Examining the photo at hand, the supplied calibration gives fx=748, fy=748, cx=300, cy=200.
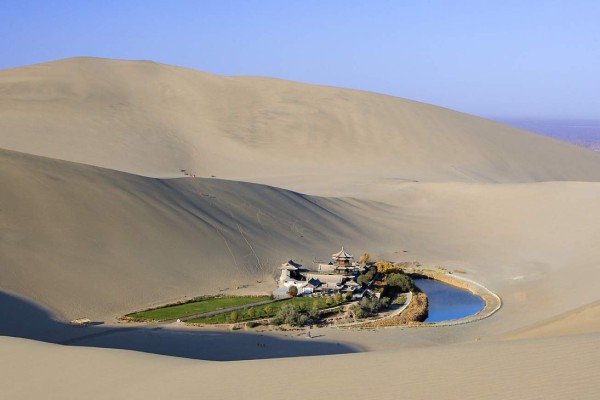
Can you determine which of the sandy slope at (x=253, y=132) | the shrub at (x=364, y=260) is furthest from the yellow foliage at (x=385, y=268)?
the sandy slope at (x=253, y=132)

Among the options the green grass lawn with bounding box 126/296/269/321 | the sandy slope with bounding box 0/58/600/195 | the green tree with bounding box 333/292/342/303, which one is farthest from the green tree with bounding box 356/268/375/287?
the sandy slope with bounding box 0/58/600/195

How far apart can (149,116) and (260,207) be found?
3696cm

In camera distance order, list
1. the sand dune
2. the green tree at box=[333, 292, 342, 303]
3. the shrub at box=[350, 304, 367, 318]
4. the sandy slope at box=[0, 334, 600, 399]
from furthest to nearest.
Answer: the green tree at box=[333, 292, 342, 303] < the shrub at box=[350, 304, 367, 318] < the sand dune < the sandy slope at box=[0, 334, 600, 399]

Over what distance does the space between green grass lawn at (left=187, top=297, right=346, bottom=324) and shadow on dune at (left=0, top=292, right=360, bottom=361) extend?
3.50ft

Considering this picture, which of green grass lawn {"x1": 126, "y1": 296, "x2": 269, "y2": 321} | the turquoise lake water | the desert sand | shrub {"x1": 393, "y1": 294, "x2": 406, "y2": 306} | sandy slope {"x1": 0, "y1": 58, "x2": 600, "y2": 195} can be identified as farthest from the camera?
sandy slope {"x1": 0, "y1": 58, "x2": 600, "y2": 195}

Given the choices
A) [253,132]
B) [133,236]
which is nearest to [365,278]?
[133,236]

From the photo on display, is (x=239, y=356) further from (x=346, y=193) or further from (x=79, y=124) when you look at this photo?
(x=79, y=124)

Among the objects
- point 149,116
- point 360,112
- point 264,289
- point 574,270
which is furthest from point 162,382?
point 360,112

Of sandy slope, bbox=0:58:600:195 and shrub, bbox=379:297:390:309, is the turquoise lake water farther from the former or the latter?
sandy slope, bbox=0:58:600:195

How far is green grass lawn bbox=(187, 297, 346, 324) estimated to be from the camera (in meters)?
22.2

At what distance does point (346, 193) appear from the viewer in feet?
158

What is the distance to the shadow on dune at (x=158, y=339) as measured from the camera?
1861 cm

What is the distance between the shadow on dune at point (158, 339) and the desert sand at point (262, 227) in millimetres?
86

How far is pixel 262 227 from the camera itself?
3350 cm
